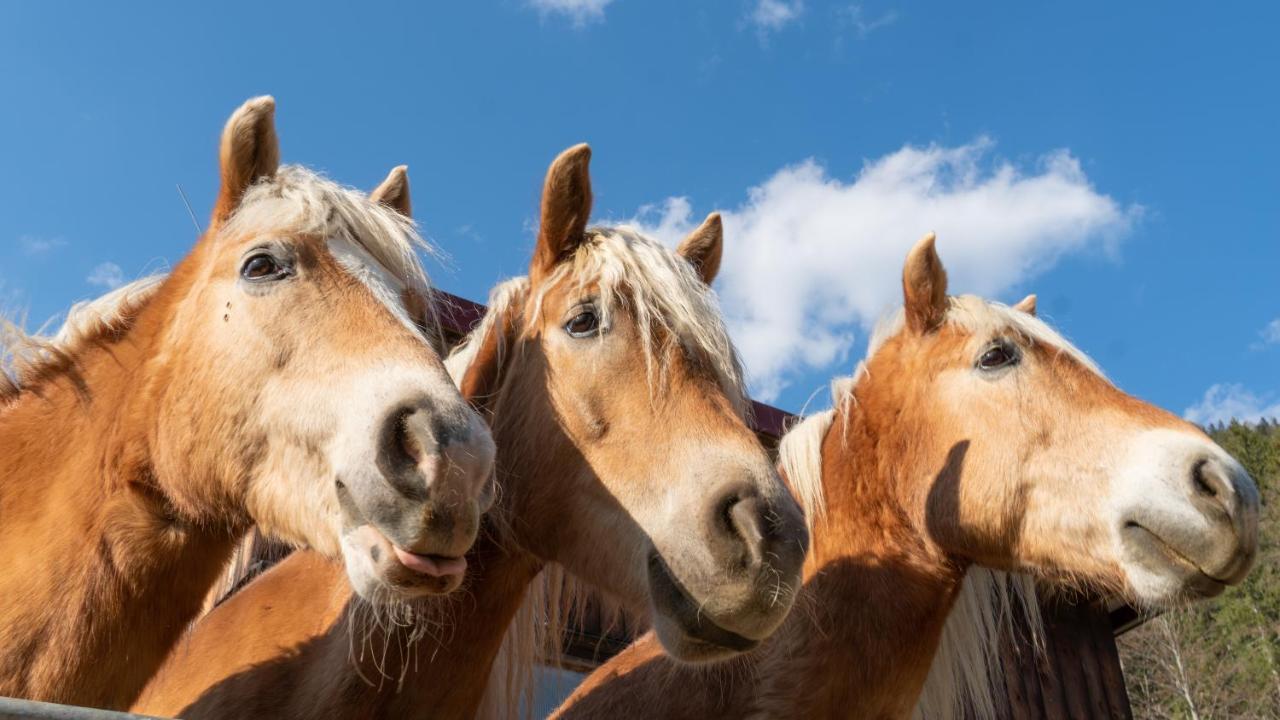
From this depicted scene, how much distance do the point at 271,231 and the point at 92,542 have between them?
1.03 metres

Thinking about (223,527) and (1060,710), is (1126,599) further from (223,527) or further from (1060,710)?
(1060,710)

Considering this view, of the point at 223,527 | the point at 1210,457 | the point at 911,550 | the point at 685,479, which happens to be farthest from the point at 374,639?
the point at 1210,457

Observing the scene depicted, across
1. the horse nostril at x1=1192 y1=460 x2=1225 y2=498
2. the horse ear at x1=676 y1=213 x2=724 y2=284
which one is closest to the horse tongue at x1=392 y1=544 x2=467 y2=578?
the horse ear at x1=676 y1=213 x2=724 y2=284

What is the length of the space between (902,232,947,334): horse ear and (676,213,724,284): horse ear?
104 centimetres

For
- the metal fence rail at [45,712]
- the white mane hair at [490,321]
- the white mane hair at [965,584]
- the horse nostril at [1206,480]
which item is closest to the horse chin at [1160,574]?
the horse nostril at [1206,480]

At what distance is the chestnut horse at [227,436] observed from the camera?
238cm

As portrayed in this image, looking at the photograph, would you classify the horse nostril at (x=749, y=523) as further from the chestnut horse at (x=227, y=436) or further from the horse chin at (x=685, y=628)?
the chestnut horse at (x=227, y=436)

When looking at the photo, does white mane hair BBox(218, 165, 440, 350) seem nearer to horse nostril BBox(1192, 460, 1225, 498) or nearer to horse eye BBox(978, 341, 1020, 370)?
horse eye BBox(978, 341, 1020, 370)

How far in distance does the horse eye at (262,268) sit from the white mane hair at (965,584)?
2.56 m

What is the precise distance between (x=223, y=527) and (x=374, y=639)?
2.12 ft

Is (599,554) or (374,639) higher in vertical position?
(599,554)

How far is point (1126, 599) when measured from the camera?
400 cm

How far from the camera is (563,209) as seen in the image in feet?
12.0

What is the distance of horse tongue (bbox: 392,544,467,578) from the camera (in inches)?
92.2
